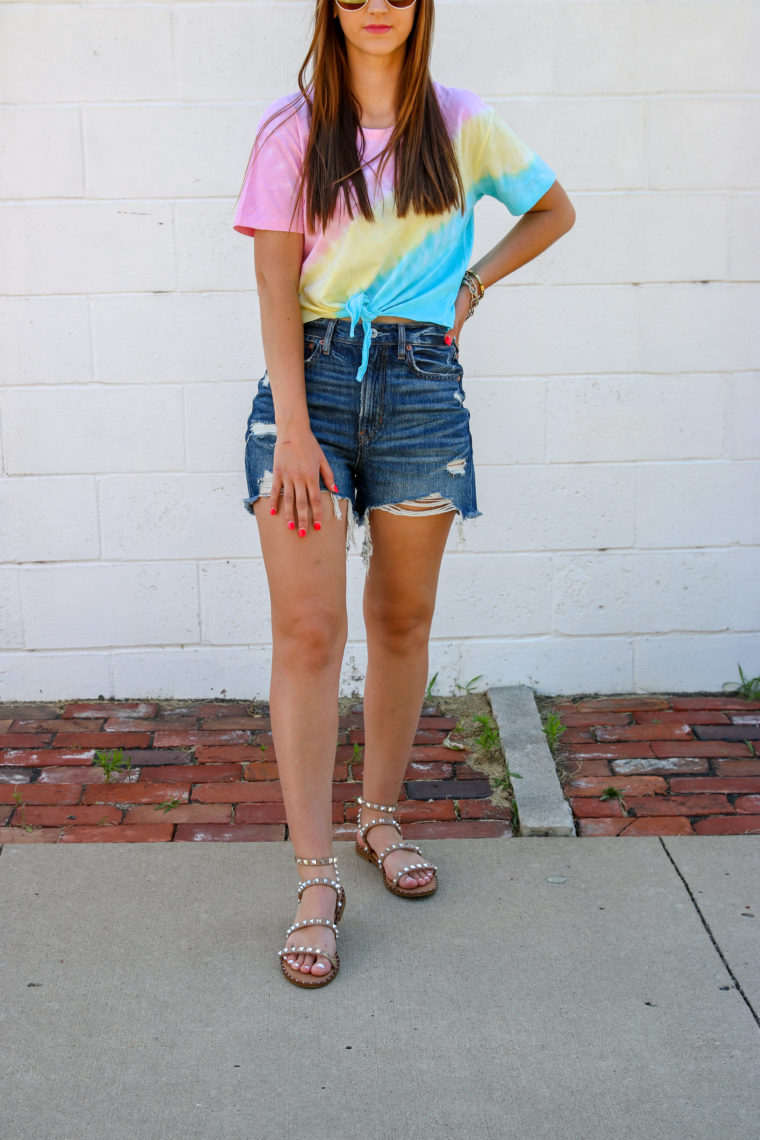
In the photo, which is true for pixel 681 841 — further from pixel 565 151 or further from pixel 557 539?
pixel 565 151

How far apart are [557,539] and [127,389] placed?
1.46m

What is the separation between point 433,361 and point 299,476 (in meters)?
0.37

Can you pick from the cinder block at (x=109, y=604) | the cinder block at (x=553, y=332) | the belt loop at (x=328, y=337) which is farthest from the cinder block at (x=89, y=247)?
the belt loop at (x=328, y=337)

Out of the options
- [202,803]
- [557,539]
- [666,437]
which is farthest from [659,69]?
[202,803]

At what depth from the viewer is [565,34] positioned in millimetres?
3381

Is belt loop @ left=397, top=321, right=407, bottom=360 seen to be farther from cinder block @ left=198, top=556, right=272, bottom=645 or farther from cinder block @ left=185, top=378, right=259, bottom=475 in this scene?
cinder block @ left=198, top=556, right=272, bottom=645

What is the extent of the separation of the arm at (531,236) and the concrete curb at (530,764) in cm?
128

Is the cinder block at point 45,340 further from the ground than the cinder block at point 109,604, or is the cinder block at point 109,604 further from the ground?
the cinder block at point 45,340

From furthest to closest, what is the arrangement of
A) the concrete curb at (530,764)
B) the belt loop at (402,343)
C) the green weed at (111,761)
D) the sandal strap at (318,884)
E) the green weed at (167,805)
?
the green weed at (111,761) → the green weed at (167,805) → the concrete curb at (530,764) → the sandal strap at (318,884) → the belt loop at (402,343)

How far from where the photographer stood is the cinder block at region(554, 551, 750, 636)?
3711 mm

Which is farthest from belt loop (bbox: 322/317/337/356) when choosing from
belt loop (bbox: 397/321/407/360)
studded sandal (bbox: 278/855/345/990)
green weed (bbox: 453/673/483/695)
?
green weed (bbox: 453/673/483/695)

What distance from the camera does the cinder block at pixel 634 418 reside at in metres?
3.58

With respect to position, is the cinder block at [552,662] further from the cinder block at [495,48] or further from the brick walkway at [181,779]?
the cinder block at [495,48]

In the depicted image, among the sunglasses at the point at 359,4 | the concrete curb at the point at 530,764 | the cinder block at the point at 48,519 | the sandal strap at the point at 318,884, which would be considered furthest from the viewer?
the cinder block at the point at 48,519
